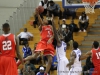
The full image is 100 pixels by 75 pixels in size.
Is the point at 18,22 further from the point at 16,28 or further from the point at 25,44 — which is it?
the point at 25,44

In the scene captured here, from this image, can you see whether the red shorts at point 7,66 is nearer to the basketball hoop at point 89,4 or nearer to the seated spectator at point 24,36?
the basketball hoop at point 89,4

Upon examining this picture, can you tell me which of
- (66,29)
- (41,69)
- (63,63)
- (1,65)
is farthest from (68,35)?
(1,65)

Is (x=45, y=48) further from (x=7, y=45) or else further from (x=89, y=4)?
(x=89, y=4)

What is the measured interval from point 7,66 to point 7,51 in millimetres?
374

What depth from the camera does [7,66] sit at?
962 centimetres

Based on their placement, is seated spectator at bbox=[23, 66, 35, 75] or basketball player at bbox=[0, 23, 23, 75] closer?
basketball player at bbox=[0, 23, 23, 75]

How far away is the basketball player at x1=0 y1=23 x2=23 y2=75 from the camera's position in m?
9.50

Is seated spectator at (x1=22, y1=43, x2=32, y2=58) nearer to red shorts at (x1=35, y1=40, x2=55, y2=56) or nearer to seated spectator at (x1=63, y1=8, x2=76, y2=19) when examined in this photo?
seated spectator at (x1=63, y1=8, x2=76, y2=19)

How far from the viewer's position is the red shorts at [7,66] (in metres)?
→ 9.58

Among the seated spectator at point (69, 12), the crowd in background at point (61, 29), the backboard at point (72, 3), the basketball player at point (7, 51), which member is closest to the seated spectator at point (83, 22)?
the crowd in background at point (61, 29)

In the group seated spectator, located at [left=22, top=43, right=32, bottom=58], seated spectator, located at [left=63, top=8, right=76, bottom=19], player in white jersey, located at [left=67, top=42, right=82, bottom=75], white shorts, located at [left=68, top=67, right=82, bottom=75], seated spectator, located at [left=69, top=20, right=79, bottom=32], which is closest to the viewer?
player in white jersey, located at [left=67, top=42, right=82, bottom=75]

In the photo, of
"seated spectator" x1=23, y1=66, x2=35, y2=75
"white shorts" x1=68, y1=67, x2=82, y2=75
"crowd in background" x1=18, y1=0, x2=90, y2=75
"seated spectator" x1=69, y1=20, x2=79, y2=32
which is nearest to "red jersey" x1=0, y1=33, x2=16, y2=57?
"white shorts" x1=68, y1=67, x2=82, y2=75

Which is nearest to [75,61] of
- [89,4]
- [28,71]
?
[28,71]

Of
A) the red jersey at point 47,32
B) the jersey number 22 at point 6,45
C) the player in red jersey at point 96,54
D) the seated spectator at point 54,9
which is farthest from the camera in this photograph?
the seated spectator at point 54,9
